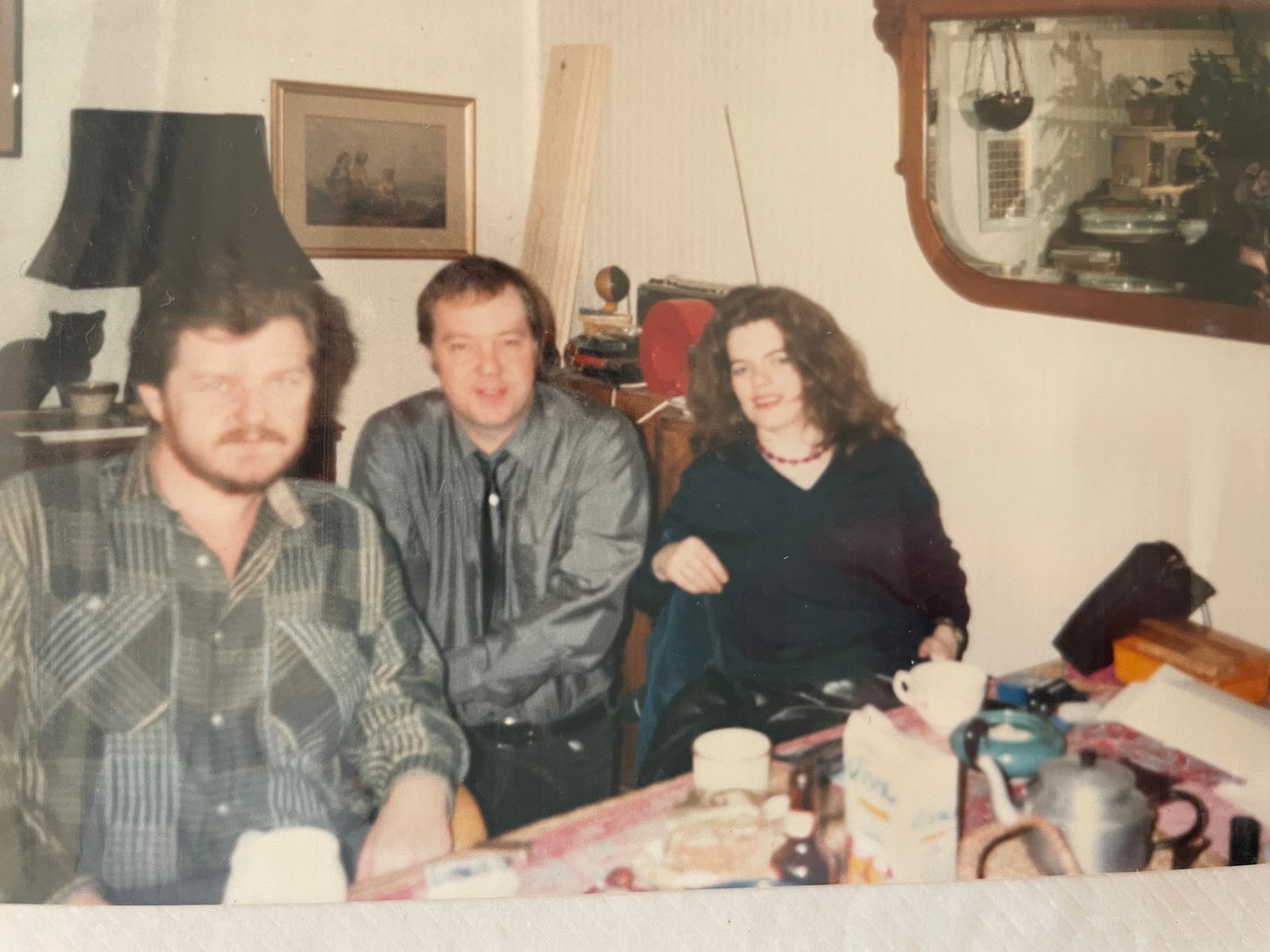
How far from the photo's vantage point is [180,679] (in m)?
0.93

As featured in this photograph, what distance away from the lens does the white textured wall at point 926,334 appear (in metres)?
0.99

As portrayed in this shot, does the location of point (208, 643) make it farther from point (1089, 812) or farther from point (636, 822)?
point (1089, 812)

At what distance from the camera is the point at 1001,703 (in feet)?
3.58

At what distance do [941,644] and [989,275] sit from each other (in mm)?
386

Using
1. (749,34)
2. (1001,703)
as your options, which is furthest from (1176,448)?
(749,34)

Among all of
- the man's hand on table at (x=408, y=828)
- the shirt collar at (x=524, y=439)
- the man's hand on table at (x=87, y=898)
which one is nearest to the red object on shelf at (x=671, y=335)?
the shirt collar at (x=524, y=439)

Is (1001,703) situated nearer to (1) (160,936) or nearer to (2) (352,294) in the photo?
(2) (352,294)

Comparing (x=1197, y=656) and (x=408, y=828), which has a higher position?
(x=1197, y=656)

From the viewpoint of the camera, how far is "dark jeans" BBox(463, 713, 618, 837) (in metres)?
0.99

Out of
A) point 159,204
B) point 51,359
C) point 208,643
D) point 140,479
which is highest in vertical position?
point 159,204

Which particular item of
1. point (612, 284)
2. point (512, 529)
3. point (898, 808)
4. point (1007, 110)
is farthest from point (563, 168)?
point (898, 808)

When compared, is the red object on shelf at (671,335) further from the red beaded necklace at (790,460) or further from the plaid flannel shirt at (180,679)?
the plaid flannel shirt at (180,679)

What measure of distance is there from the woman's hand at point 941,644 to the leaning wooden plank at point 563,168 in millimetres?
491

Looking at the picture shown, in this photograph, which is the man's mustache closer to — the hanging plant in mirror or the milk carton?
the milk carton
